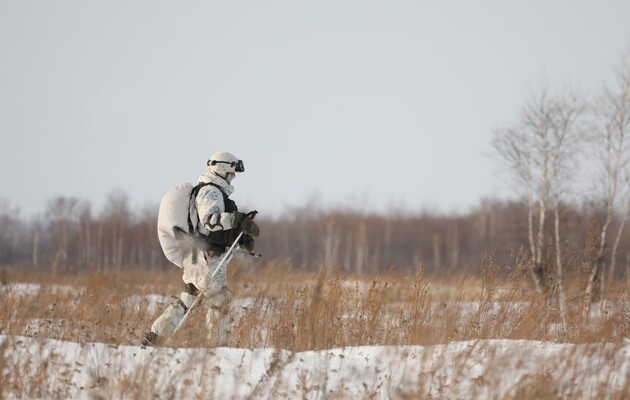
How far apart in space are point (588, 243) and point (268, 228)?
60.8 metres

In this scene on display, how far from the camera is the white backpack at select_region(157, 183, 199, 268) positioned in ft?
21.6

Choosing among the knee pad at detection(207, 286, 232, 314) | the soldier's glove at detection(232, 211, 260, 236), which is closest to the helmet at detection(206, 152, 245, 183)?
the soldier's glove at detection(232, 211, 260, 236)

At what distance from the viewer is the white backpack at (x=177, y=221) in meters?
6.58

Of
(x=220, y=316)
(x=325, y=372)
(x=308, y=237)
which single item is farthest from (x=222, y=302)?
(x=308, y=237)

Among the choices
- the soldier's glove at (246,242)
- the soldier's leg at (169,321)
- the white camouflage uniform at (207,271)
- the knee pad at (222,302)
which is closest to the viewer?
the knee pad at (222,302)

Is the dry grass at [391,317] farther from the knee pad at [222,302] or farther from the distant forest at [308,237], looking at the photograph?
the distant forest at [308,237]

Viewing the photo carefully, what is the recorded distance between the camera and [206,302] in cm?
590

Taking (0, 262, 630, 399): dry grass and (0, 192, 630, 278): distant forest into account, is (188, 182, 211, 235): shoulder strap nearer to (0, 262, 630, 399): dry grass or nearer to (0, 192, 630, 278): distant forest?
(0, 262, 630, 399): dry grass

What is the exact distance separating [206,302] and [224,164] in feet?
4.87

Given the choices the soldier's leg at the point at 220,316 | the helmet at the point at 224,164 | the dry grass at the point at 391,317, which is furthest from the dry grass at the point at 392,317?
the helmet at the point at 224,164

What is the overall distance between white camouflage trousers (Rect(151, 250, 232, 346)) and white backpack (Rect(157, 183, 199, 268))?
0.47 feet

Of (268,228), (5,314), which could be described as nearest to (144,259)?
(268,228)

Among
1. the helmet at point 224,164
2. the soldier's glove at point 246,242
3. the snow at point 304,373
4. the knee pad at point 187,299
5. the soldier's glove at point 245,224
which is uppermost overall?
the helmet at point 224,164

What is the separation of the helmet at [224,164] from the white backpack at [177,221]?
305 millimetres
